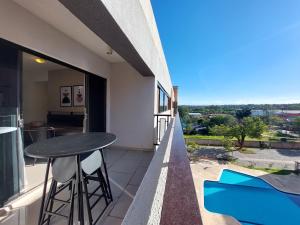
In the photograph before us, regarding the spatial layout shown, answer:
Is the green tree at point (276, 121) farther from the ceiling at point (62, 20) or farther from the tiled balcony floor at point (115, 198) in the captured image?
the ceiling at point (62, 20)

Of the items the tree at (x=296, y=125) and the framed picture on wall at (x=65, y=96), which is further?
the tree at (x=296, y=125)

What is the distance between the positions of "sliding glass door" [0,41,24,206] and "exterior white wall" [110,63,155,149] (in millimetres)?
2384

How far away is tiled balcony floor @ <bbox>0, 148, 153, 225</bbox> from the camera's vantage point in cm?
155

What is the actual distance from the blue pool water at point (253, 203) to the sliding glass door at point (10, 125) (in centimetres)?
641

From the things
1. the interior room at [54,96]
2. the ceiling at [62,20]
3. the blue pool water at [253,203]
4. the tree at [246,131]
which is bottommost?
the blue pool water at [253,203]

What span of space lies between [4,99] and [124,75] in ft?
8.89

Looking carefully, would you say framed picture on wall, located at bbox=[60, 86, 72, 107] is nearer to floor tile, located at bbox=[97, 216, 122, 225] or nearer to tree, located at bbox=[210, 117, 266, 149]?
floor tile, located at bbox=[97, 216, 122, 225]

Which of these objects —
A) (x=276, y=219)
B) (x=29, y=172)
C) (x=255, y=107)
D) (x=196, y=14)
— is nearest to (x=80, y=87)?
(x=29, y=172)

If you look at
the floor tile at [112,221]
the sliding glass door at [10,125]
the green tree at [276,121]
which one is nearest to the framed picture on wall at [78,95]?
the sliding glass door at [10,125]

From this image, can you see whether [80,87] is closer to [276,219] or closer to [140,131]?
[140,131]

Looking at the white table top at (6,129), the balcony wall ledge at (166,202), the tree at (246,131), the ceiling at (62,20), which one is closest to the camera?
the balcony wall ledge at (166,202)

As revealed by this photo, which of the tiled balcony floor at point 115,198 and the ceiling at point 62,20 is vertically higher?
the ceiling at point 62,20

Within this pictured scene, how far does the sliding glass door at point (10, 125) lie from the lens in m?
1.69

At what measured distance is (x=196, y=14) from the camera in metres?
7.32
